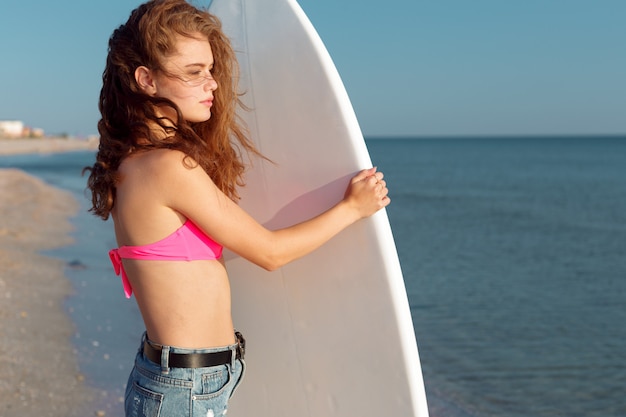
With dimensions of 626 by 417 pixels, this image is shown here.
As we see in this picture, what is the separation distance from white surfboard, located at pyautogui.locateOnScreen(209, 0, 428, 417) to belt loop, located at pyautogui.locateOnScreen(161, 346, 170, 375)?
0.55 meters

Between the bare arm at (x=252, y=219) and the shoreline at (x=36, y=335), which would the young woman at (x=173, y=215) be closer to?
the bare arm at (x=252, y=219)

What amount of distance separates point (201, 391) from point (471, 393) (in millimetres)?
3252

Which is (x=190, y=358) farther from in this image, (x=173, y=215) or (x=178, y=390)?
(x=173, y=215)

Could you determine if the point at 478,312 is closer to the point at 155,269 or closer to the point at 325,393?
the point at 325,393

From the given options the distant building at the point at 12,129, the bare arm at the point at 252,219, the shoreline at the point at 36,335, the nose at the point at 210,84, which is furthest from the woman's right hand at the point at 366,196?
the distant building at the point at 12,129

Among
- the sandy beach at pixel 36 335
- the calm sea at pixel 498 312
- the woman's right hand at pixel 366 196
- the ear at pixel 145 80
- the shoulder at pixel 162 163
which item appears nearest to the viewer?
the shoulder at pixel 162 163

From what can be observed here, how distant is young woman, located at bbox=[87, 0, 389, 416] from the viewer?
1575 millimetres

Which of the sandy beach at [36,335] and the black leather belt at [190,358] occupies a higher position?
the black leather belt at [190,358]

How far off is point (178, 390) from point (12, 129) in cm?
8672

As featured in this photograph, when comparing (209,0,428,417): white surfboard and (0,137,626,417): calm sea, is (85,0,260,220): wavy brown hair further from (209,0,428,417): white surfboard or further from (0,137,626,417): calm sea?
(0,137,626,417): calm sea

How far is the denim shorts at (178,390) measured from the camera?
160 cm

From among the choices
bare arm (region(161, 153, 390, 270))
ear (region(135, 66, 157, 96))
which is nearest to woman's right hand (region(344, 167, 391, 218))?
bare arm (region(161, 153, 390, 270))

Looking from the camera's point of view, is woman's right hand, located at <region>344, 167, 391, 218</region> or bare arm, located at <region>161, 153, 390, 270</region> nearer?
bare arm, located at <region>161, 153, 390, 270</region>

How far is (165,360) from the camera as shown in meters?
1.62
